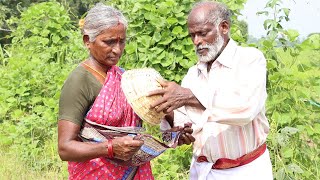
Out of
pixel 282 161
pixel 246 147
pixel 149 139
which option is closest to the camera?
pixel 149 139

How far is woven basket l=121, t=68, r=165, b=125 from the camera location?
8.46 ft

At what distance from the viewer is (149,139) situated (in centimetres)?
267

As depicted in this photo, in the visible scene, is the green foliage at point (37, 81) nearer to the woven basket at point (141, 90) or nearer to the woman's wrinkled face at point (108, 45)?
the woman's wrinkled face at point (108, 45)

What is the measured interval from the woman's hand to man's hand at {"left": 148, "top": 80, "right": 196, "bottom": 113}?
0.60 ft

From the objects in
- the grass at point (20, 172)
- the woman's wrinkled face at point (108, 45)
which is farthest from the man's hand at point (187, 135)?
the grass at point (20, 172)

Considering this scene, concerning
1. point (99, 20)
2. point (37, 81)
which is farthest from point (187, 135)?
point (37, 81)

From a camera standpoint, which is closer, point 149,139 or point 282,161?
point 149,139

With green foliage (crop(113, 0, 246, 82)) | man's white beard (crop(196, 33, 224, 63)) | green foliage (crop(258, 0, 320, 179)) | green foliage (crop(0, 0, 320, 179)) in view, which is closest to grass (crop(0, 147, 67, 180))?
green foliage (crop(0, 0, 320, 179))

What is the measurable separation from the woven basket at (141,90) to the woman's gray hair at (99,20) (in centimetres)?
26

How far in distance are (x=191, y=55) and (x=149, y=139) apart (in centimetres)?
263

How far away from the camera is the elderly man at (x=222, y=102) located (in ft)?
8.71

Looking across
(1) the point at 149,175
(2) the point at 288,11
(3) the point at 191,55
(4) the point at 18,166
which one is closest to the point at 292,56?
(2) the point at 288,11

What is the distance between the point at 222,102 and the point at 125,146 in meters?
0.50

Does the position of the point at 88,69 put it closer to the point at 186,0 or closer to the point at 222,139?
the point at 222,139
